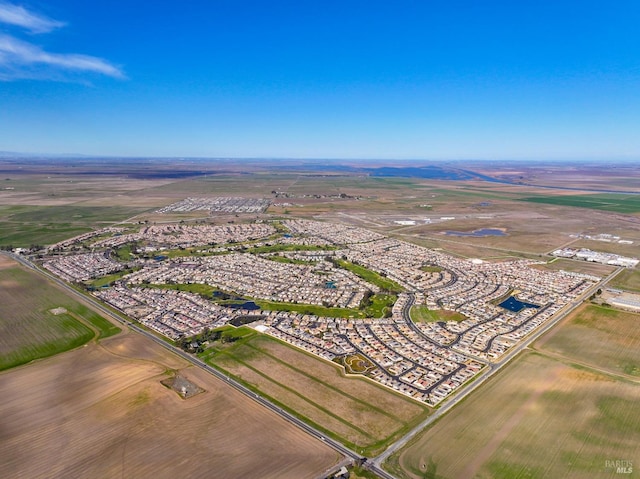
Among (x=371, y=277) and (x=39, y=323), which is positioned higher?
(x=39, y=323)

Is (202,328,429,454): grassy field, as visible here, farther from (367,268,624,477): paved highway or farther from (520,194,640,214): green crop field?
(520,194,640,214): green crop field

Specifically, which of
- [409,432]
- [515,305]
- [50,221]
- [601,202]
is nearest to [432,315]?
[515,305]

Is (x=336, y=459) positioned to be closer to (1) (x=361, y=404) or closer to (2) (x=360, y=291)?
(1) (x=361, y=404)

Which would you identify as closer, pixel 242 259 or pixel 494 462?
pixel 494 462

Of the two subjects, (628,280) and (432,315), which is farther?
(628,280)

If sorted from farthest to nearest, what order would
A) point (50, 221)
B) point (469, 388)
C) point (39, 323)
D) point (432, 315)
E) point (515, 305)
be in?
1. point (50, 221)
2. point (515, 305)
3. point (432, 315)
4. point (39, 323)
5. point (469, 388)

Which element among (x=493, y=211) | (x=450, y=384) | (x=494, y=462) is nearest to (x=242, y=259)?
(x=450, y=384)

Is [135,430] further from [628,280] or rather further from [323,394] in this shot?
[628,280]
